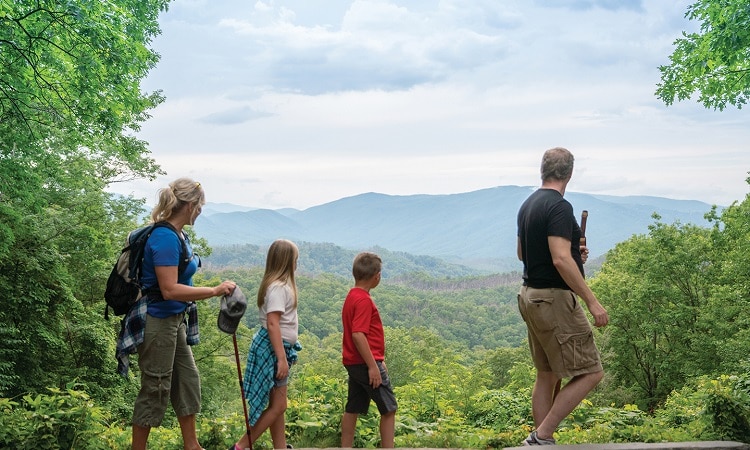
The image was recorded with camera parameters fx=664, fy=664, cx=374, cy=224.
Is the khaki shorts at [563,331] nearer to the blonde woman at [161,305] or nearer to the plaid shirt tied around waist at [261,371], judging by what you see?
the plaid shirt tied around waist at [261,371]

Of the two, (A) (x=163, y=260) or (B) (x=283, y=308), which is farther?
(B) (x=283, y=308)

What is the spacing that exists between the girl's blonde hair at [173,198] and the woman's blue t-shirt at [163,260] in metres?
0.10

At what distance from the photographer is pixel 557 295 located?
4.20 meters

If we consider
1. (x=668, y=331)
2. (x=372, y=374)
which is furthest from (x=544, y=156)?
(x=668, y=331)

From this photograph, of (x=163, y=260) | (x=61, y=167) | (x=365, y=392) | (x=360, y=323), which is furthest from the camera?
(x=61, y=167)

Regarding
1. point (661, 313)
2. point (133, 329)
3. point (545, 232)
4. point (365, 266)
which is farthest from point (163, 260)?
point (661, 313)

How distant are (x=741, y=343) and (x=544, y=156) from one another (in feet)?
70.7

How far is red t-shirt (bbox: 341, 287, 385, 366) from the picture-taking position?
446 cm

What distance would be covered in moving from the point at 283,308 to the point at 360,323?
0.54 m

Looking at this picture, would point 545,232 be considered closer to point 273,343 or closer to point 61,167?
point 273,343

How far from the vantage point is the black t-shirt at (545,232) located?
412 cm

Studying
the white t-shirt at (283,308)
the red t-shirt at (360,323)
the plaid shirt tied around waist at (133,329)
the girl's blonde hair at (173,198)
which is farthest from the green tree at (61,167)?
the red t-shirt at (360,323)

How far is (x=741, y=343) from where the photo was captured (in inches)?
875

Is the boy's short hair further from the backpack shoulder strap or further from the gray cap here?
the backpack shoulder strap
